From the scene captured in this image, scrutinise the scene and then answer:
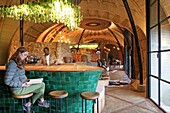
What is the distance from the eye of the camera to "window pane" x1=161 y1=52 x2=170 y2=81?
3.71 meters

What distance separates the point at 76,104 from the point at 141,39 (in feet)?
19.1

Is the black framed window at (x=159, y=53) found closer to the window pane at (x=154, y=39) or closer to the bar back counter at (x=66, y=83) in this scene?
the window pane at (x=154, y=39)

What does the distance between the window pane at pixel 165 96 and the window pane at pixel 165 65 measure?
18cm

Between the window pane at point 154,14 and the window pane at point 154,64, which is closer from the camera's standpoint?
the window pane at point 154,14

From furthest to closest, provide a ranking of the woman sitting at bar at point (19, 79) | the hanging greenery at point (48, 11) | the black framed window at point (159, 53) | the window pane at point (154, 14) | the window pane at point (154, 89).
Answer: the window pane at point (154, 89)
the window pane at point (154, 14)
the hanging greenery at point (48, 11)
the black framed window at point (159, 53)
the woman sitting at bar at point (19, 79)

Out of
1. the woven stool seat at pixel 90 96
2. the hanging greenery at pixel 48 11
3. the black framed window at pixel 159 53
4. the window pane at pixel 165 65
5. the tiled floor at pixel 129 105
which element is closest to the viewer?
Answer: the woven stool seat at pixel 90 96

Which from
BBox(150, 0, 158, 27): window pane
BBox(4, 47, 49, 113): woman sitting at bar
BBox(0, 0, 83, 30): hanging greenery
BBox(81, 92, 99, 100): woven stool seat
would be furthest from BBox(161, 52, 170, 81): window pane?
BBox(4, 47, 49, 113): woman sitting at bar

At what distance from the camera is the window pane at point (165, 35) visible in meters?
3.78

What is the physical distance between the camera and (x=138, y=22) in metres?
7.41

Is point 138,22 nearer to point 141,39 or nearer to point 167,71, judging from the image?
point 141,39

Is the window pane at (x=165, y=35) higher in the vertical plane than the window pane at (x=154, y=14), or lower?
lower

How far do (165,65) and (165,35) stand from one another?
0.74m

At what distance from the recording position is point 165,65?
388 cm

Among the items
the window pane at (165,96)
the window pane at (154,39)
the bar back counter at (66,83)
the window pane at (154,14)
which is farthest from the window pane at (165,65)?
the bar back counter at (66,83)
